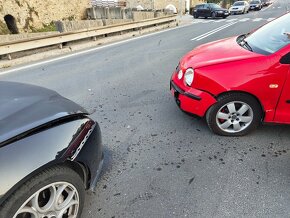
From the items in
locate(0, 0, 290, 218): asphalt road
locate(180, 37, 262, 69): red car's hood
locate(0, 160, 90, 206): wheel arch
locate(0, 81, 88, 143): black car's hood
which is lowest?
locate(0, 0, 290, 218): asphalt road

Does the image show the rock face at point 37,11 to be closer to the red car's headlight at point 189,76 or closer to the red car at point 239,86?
the red car's headlight at point 189,76

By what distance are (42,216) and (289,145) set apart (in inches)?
117

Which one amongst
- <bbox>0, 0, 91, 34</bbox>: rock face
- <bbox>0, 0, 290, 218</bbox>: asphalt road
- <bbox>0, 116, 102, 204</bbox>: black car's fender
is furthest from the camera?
<bbox>0, 0, 91, 34</bbox>: rock face

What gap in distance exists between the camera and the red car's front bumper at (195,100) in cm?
329

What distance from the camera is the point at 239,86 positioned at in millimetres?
3117

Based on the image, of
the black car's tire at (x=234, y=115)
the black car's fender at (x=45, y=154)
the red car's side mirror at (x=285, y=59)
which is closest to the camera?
the black car's fender at (x=45, y=154)

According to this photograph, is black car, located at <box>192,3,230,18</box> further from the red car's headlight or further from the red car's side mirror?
the red car's side mirror

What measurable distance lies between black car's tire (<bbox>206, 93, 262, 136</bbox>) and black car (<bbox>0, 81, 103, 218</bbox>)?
1.66 meters

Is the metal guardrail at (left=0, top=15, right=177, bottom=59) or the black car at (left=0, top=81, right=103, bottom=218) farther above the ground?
the black car at (left=0, top=81, right=103, bottom=218)

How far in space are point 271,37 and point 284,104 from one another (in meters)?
1.16

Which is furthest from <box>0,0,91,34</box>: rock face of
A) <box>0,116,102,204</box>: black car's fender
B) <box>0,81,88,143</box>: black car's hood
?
<box>0,116,102,204</box>: black car's fender

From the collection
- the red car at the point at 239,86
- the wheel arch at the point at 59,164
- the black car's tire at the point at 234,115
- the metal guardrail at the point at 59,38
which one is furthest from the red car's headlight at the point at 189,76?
the metal guardrail at the point at 59,38

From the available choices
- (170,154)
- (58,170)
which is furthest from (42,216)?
(170,154)

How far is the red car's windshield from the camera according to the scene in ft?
11.0
